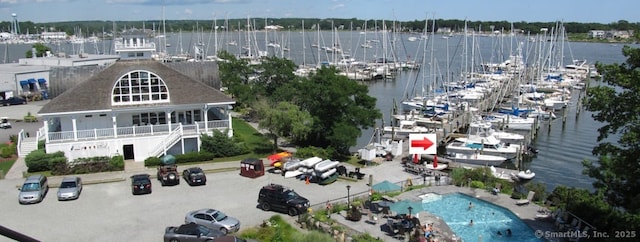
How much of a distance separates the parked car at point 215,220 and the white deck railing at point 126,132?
15.9m

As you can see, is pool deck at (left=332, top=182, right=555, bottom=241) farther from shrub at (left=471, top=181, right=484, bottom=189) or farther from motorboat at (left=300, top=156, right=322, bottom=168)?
motorboat at (left=300, top=156, right=322, bottom=168)

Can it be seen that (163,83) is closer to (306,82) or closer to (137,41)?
(137,41)

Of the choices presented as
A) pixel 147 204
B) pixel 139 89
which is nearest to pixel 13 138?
pixel 139 89

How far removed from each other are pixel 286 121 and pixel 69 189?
55.0 feet

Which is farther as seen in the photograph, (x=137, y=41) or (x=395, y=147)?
(x=137, y=41)

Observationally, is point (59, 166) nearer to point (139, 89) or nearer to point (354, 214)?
point (139, 89)

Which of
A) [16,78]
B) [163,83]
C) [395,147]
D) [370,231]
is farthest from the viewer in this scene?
[16,78]

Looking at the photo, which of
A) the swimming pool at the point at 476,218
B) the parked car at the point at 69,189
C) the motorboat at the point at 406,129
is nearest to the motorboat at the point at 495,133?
the motorboat at the point at 406,129

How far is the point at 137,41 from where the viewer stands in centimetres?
4728

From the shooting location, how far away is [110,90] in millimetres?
40000

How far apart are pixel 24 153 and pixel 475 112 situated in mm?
49272

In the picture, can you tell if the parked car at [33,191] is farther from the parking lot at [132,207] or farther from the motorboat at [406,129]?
the motorboat at [406,129]

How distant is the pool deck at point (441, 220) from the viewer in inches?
999

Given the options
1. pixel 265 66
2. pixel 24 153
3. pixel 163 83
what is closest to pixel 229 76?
pixel 265 66
